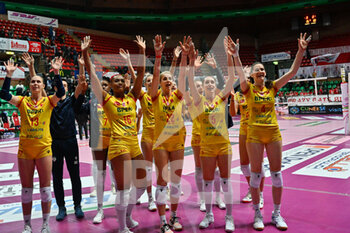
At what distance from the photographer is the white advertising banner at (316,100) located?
18.6m

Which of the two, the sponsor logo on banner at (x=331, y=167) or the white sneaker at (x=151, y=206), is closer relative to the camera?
the white sneaker at (x=151, y=206)

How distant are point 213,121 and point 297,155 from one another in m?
4.91

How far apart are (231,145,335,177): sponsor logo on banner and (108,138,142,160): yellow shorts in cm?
344

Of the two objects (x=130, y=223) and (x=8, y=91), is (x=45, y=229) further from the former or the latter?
(x=8, y=91)

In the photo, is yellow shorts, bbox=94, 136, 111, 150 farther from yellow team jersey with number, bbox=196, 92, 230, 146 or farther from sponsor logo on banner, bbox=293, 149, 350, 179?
sponsor logo on banner, bbox=293, 149, 350, 179

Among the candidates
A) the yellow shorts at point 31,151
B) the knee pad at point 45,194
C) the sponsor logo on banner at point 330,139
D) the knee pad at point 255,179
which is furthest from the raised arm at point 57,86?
the sponsor logo on banner at point 330,139

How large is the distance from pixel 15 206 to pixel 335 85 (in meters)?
22.9

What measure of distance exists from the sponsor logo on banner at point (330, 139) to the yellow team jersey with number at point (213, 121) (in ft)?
22.2

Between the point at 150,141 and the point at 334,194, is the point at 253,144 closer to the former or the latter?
the point at 150,141

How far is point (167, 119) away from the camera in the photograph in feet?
12.2

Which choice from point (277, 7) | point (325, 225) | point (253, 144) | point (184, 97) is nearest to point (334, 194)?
point (325, 225)

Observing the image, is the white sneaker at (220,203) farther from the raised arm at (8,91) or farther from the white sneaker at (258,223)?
the raised arm at (8,91)

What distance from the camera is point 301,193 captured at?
4.73 metres

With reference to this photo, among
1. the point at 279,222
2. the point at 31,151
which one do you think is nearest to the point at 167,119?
the point at 31,151
